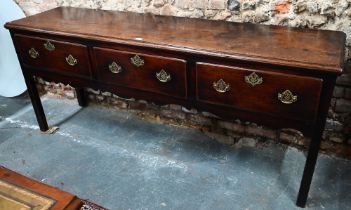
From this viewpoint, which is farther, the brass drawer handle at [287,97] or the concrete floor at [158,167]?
the concrete floor at [158,167]

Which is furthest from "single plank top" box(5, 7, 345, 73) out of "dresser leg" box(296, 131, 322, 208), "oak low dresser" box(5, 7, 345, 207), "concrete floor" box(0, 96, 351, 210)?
"concrete floor" box(0, 96, 351, 210)

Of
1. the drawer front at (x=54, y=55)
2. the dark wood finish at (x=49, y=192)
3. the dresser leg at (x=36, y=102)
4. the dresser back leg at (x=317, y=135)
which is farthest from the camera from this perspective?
the dresser leg at (x=36, y=102)

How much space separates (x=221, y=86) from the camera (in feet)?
5.23

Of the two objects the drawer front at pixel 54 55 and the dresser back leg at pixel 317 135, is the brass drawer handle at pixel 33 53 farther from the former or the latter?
the dresser back leg at pixel 317 135

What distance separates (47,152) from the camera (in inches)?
91.3

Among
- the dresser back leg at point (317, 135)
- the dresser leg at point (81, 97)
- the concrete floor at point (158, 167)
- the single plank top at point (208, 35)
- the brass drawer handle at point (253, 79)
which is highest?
the single plank top at point (208, 35)

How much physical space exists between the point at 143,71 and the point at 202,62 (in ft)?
1.13

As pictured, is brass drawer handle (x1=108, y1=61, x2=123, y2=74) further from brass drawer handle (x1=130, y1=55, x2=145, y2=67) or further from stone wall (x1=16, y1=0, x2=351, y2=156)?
stone wall (x1=16, y1=0, x2=351, y2=156)

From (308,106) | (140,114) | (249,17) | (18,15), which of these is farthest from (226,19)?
(18,15)

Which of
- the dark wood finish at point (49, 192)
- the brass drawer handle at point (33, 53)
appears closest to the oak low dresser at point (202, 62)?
the brass drawer handle at point (33, 53)

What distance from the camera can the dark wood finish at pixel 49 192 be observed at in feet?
3.87

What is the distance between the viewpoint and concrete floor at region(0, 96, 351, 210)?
6.15ft

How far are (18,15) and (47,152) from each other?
123 cm

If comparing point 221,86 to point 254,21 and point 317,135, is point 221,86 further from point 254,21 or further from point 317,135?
point 254,21
